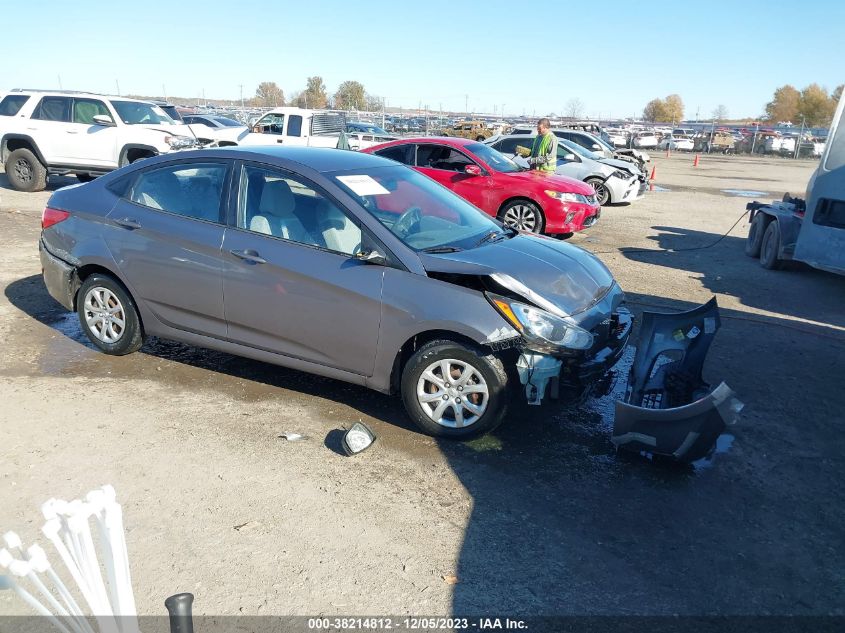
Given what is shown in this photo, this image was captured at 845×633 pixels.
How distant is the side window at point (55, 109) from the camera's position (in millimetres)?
13867

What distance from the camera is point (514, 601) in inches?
118

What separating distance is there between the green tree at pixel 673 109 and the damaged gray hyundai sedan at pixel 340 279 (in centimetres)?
10385

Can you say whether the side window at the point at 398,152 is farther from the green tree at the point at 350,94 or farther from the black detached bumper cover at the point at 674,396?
the green tree at the point at 350,94

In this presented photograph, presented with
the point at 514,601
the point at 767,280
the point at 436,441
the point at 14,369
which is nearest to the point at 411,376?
the point at 436,441

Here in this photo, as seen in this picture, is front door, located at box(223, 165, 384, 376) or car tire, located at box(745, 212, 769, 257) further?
A: car tire, located at box(745, 212, 769, 257)

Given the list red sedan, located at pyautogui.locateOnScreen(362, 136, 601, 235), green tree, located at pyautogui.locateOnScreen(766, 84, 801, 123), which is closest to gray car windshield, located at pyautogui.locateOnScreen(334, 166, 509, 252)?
red sedan, located at pyautogui.locateOnScreen(362, 136, 601, 235)

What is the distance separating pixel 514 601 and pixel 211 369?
134 inches

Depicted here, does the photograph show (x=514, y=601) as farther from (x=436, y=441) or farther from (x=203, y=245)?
(x=203, y=245)

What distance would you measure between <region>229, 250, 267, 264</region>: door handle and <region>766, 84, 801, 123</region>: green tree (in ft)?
307

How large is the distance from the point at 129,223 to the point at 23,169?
11.2 m

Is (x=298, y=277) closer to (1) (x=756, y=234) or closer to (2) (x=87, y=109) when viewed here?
(1) (x=756, y=234)

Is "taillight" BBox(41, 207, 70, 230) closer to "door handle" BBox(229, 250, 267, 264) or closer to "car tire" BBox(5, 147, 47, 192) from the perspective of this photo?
"door handle" BBox(229, 250, 267, 264)

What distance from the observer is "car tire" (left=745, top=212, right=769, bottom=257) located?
10.4m

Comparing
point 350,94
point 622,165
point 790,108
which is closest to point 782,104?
point 790,108
